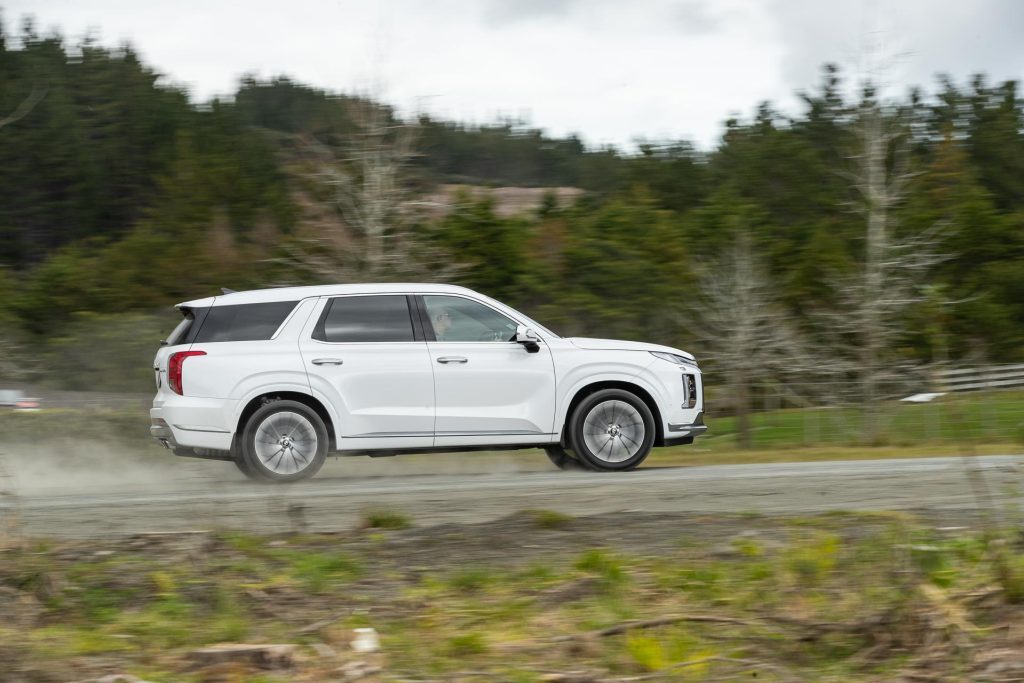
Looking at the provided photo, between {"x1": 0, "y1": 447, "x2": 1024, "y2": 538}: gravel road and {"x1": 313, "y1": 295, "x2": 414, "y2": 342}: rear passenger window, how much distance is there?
127cm

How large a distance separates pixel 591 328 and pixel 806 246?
40.4 ft

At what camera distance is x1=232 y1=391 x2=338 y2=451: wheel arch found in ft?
35.0

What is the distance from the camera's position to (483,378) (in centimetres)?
1098

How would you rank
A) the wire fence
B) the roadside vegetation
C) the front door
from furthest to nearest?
the wire fence → the front door → the roadside vegetation

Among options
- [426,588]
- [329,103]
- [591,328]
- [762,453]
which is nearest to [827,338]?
[591,328]

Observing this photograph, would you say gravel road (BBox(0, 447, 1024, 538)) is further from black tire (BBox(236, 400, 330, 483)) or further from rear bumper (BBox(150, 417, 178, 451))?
rear bumper (BBox(150, 417, 178, 451))

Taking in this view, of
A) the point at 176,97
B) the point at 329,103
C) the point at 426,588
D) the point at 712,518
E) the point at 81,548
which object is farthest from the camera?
the point at 176,97

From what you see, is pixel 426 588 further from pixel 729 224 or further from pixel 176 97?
pixel 176 97

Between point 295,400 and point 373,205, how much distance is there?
737 inches

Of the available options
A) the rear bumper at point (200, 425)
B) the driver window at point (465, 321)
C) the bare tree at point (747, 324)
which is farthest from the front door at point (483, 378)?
the bare tree at point (747, 324)

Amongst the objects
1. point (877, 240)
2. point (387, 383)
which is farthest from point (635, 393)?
point (877, 240)

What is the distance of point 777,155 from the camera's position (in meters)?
61.3

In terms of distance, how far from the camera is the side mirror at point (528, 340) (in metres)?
11.1

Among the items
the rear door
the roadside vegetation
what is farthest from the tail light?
the roadside vegetation
